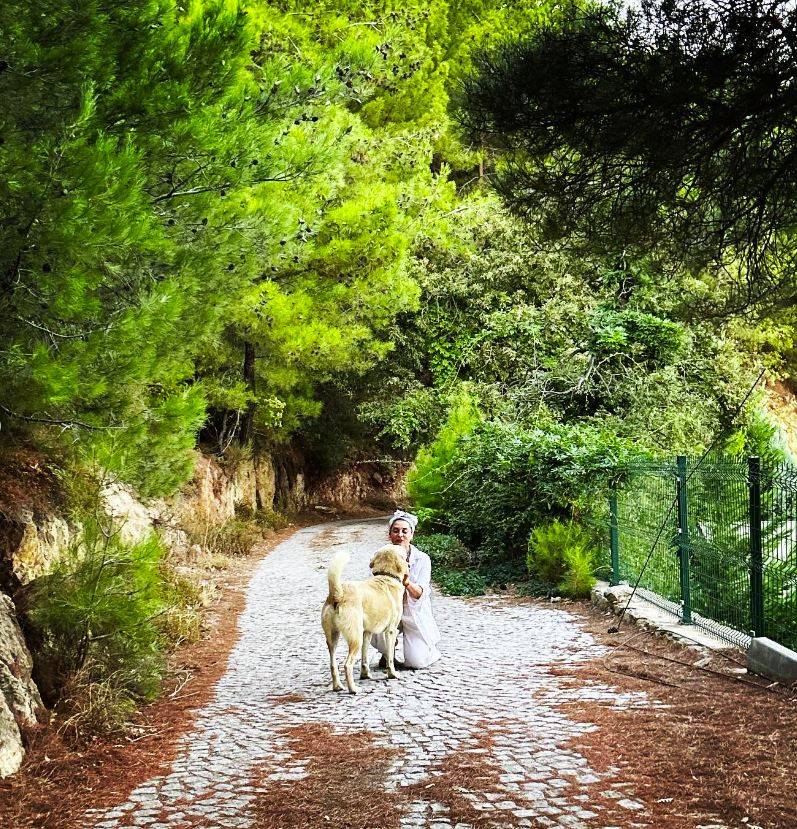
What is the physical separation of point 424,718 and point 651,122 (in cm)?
413

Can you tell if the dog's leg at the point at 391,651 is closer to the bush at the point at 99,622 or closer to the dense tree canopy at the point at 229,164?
the bush at the point at 99,622

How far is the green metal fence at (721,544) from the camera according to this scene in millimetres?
6707

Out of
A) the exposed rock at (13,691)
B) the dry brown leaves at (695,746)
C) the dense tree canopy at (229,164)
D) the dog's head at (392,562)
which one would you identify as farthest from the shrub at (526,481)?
the exposed rock at (13,691)

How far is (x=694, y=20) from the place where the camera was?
490cm

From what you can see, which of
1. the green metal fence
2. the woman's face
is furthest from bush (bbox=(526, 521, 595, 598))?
the woman's face

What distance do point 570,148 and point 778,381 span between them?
3233cm

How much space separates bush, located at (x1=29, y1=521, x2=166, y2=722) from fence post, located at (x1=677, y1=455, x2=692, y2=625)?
489cm

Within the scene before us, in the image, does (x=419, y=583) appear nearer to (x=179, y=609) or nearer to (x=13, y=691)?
(x=179, y=609)

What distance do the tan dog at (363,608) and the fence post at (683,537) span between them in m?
2.96

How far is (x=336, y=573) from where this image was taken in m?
6.16

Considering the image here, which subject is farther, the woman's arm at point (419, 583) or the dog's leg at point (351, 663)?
the woman's arm at point (419, 583)

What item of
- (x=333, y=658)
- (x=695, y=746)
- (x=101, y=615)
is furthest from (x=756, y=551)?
(x=101, y=615)

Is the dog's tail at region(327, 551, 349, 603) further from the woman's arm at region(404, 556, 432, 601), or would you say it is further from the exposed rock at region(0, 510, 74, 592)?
the exposed rock at region(0, 510, 74, 592)

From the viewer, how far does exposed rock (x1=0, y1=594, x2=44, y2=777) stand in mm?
4715
